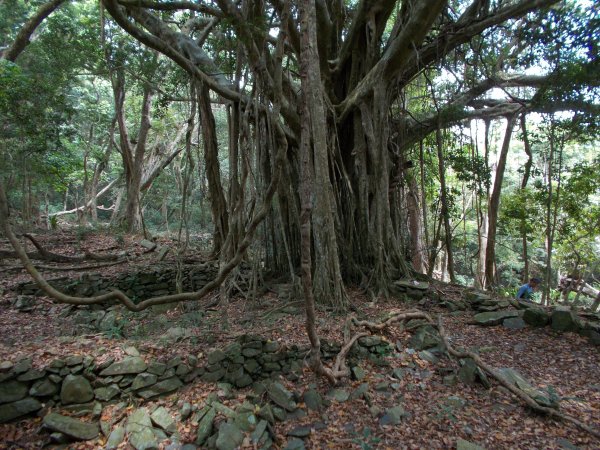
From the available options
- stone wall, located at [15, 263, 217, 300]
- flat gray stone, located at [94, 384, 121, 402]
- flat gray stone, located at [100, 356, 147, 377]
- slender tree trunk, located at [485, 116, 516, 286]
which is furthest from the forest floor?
slender tree trunk, located at [485, 116, 516, 286]

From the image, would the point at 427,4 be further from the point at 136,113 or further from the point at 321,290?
the point at 136,113

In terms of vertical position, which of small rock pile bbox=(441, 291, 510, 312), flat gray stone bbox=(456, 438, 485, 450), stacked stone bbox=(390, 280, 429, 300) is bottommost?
flat gray stone bbox=(456, 438, 485, 450)

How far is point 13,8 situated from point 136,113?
13.6ft

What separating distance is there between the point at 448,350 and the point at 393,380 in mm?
606

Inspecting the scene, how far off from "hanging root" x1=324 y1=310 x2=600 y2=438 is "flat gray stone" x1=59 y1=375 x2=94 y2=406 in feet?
5.82

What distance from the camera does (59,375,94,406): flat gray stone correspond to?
9.03 feet

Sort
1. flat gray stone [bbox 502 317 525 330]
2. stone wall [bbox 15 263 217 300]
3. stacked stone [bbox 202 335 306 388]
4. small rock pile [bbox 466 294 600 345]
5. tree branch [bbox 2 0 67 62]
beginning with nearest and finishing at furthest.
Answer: stacked stone [bbox 202 335 306 388] < small rock pile [bbox 466 294 600 345] < flat gray stone [bbox 502 317 525 330] < stone wall [bbox 15 263 217 300] < tree branch [bbox 2 0 67 62]

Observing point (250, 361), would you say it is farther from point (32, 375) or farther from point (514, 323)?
point (514, 323)

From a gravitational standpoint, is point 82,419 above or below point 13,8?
below

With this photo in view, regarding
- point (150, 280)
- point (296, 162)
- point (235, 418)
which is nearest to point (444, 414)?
point (235, 418)

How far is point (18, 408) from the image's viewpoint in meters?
2.63

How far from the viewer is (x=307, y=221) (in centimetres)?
250

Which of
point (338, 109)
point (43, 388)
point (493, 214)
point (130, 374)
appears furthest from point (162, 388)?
point (493, 214)

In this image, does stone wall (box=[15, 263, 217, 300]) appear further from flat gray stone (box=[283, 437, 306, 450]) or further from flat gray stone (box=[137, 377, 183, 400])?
flat gray stone (box=[283, 437, 306, 450])
